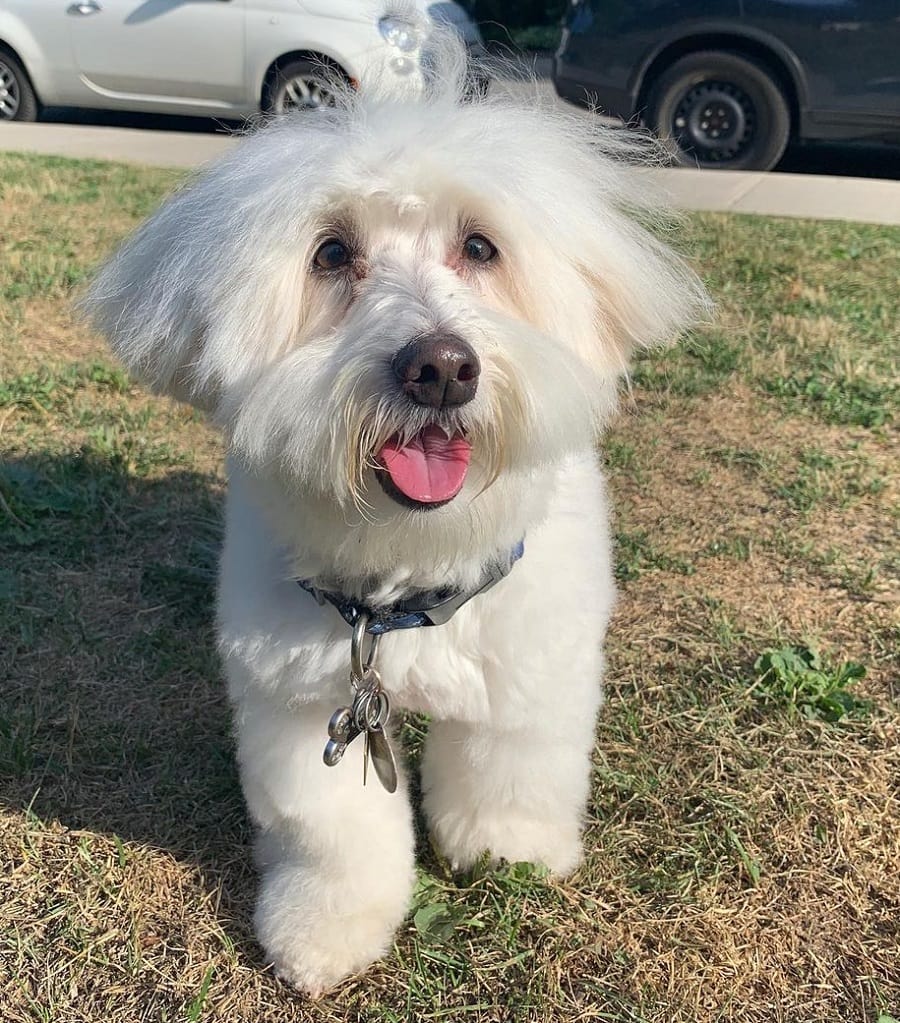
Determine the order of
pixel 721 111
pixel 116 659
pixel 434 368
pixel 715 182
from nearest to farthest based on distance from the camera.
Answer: pixel 434 368
pixel 116 659
pixel 715 182
pixel 721 111

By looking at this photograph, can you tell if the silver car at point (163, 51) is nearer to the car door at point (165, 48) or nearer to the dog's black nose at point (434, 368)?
the car door at point (165, 48)

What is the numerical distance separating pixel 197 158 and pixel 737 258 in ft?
14.7

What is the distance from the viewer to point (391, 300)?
1498mm

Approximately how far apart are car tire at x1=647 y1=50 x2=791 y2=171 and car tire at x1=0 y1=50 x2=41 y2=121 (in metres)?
5.48

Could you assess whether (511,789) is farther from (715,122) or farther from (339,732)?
(715,122)

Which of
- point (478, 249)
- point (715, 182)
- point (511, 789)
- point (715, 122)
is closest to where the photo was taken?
point (478, 249)

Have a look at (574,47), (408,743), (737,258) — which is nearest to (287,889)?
(408,743)

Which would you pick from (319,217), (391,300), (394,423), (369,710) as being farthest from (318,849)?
(319,217)

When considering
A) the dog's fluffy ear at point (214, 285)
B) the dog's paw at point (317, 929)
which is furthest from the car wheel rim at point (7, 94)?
the dog's paw at point (317, 929)

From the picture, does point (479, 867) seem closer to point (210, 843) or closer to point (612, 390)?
point (210, 843)

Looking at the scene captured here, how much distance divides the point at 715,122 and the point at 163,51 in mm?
4457

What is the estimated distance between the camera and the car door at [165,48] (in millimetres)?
7789

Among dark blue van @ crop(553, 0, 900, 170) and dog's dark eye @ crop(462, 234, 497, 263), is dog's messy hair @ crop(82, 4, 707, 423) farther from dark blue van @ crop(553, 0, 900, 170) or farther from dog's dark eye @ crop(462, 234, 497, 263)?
dark blue van @ crop(553, 0, 900, 170)

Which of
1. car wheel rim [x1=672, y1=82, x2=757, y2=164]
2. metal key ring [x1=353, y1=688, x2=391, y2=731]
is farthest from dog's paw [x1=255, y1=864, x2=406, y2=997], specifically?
car wheel rim [x1=672, y1=82, x2=757, y2=164]
